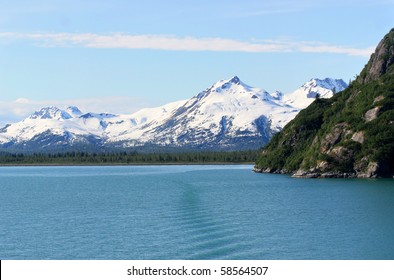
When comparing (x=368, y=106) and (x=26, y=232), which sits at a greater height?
(x=368, y=106)

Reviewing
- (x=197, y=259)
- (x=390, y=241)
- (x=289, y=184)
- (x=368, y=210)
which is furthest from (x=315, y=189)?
(x=197, y=259)

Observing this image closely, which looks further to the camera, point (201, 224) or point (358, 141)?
point (358, 141)

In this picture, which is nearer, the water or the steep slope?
the water

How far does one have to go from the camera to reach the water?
2591 inches

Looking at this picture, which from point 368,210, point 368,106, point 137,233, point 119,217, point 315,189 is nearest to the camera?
point 137,233

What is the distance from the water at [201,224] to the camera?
65.8 metres

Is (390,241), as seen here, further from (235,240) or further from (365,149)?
(365,149)

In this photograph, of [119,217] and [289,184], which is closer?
[119,217]

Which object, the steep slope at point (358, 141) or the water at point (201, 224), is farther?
the steep slope at point (358, 141)

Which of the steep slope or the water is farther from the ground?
the steep slope

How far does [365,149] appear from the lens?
160 meters

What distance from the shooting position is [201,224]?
81.4 meters

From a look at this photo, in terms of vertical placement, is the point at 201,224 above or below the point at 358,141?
below

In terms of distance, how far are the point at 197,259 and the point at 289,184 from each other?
Result: 293ft
